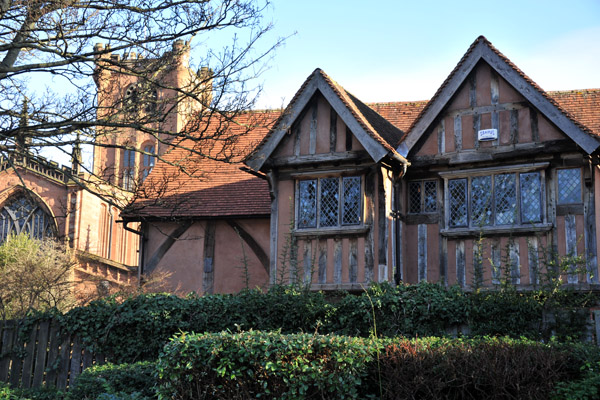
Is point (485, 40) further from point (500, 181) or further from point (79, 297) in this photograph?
point (79, 297)

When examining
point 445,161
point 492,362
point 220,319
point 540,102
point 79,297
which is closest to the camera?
point 492,362

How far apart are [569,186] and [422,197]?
9.34 ft

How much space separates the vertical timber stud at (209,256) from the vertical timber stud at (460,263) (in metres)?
6.26

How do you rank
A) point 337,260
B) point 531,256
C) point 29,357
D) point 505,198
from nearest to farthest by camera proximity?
point 29,357, point 531,256, point 505,198, point 337,260

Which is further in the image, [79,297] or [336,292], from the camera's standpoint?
[79,297]

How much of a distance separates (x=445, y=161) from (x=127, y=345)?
689 centimetres

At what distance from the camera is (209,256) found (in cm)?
1775

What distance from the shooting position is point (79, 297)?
21.8 meters

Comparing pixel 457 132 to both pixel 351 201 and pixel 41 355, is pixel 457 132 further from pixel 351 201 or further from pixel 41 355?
pixel 41 355

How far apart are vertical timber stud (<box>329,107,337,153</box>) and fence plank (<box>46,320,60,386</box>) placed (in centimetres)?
610

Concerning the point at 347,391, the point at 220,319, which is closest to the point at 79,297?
the point at 220,319

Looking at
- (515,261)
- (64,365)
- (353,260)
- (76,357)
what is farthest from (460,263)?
(64,365)

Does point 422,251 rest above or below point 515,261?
above

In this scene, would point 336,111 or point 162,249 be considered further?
point 162,249
